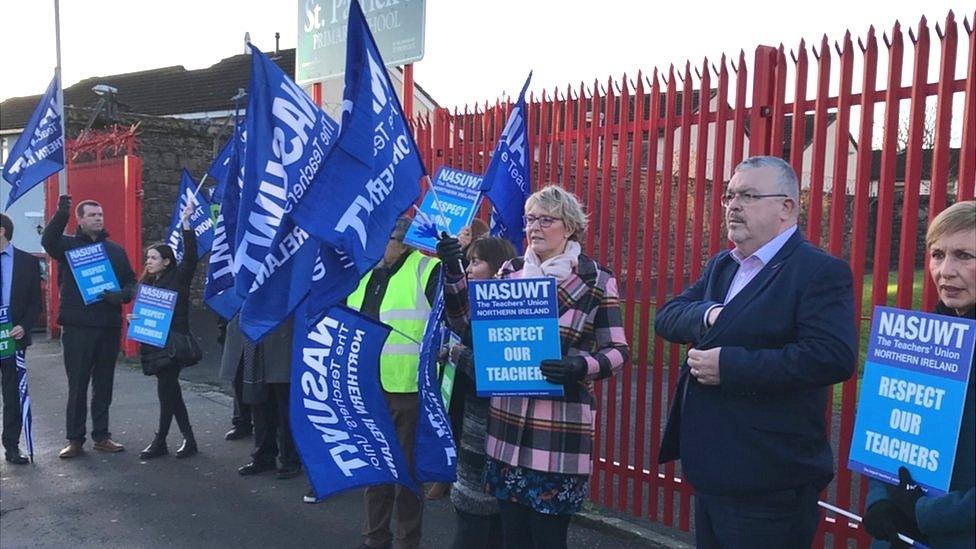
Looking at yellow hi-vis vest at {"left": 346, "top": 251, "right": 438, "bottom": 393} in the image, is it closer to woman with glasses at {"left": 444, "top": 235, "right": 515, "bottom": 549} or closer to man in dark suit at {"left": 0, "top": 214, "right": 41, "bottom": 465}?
woman with glasses at {"left": 444, "top": 235, "right": 515, "bottom": 549}

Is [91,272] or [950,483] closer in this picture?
[950,483]

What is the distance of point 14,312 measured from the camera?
20.2 ft

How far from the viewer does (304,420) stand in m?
3.49

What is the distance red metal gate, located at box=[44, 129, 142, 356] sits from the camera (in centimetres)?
1123

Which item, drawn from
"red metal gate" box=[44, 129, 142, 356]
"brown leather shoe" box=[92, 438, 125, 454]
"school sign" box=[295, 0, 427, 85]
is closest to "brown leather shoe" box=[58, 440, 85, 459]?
"brown leather shoe" box=[92, 438, 125, 454]

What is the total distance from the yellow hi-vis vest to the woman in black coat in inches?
109

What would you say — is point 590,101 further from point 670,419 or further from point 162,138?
point 162,138

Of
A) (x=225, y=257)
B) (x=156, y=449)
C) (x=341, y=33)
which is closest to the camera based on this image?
(x=225, y=257)

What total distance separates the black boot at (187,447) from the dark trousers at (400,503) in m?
2.69

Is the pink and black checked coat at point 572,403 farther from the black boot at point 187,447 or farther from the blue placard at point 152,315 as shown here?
the black boot at point 187,447

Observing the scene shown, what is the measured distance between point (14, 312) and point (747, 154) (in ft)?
18.3

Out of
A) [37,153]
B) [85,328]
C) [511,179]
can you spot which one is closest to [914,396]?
[511,179]

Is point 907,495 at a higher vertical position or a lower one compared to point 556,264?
lower

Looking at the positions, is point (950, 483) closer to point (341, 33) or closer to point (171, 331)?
point (171, 331)
